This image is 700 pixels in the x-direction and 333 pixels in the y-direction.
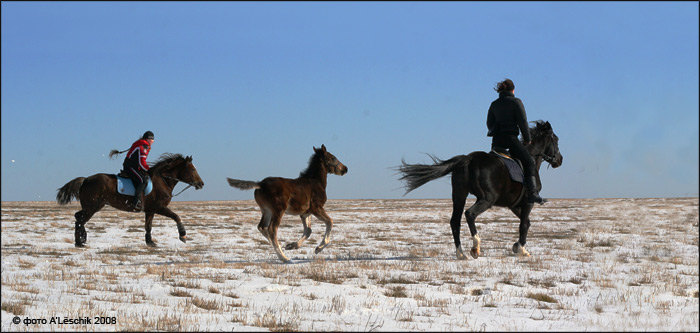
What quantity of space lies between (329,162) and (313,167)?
34cm

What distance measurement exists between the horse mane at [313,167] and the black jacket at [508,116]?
3.48 m

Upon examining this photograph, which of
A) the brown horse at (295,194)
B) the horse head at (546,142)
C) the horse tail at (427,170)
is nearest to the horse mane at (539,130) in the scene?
the horse head at (546,142)

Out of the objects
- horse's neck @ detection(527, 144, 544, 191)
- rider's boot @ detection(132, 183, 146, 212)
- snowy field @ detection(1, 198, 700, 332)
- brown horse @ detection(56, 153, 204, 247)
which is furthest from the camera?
rider's boot @ detection(132, 183, 146, 212)

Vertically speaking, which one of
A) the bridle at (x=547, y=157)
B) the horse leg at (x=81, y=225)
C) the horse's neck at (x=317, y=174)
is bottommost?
the horse leg at (x=81, y=225)

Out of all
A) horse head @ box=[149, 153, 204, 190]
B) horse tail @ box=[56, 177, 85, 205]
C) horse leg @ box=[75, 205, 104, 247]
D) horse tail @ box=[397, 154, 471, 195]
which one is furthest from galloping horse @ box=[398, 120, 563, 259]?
horse tail @ box=[56, 177, 85, 205]

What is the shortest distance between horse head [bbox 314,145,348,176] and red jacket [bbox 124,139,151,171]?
4.80 metres

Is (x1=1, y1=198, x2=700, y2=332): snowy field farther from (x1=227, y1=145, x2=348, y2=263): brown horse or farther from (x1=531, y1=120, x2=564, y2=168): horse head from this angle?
(x1=531, y1=120, x2=564, y2=168): horse head

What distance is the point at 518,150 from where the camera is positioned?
37.4 feet

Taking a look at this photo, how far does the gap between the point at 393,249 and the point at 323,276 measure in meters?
5.21

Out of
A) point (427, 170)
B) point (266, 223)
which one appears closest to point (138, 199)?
point (266, 223)

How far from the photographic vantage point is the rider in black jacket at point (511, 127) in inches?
442

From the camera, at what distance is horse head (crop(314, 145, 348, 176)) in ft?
38.6

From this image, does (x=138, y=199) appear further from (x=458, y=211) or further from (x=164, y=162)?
(x=458, y=211)

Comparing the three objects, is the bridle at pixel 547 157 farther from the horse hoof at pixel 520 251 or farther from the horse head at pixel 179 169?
the horse head at pixel 179 169
